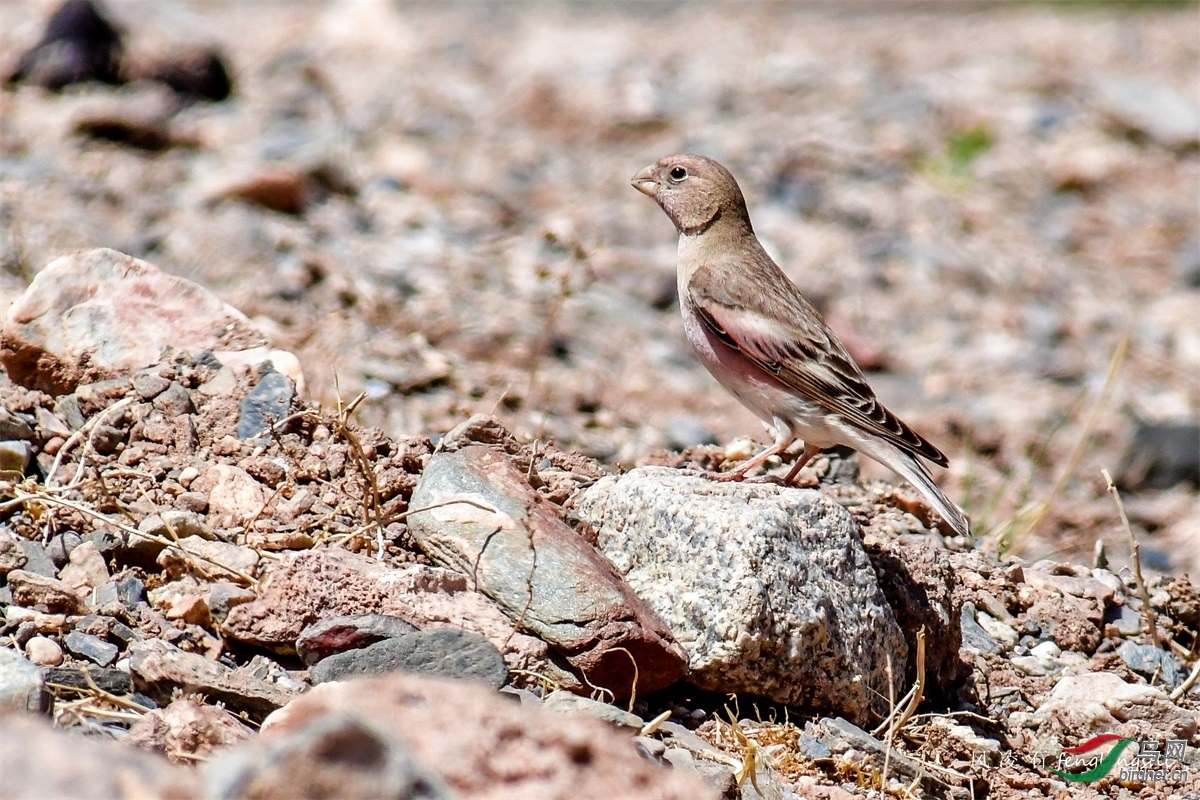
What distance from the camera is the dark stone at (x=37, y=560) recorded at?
4.09m

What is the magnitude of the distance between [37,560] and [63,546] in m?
0.09

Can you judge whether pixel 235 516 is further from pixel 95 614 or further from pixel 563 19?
pixel 563 19

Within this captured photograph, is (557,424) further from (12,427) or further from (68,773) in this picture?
(68,773)

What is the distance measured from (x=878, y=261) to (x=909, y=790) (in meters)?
6.75

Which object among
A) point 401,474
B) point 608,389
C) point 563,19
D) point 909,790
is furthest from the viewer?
point 563,19

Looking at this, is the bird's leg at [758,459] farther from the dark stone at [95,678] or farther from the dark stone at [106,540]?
the dark stone at [95,678]

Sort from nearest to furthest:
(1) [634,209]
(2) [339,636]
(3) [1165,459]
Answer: (2) [339,636] → (3) [1165,459] → (1) [634,209]

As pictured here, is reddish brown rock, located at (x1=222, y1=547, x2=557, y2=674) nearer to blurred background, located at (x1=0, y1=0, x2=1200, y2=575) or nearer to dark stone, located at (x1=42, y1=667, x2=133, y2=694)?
dark stone, located at (x1=42, y1=667, x2=133, y2=694)

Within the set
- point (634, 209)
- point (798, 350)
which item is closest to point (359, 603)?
point (798, 350)

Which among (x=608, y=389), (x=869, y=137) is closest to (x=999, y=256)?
(x=869, y=137)

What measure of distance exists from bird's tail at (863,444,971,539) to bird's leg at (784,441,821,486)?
0.74 ft

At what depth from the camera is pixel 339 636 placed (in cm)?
384

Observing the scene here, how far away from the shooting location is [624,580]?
4219 millimetres

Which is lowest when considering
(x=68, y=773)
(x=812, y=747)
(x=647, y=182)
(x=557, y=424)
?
(x=557, y=424)
